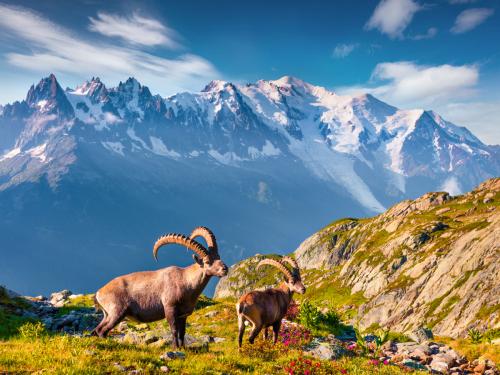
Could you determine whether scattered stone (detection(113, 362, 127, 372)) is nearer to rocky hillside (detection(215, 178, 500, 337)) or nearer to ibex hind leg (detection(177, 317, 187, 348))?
ibex hind leg (detection(177, 317, 187, 348))

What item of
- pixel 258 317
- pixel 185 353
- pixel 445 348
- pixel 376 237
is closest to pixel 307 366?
pixel 185 353

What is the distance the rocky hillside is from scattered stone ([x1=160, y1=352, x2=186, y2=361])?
13.4m

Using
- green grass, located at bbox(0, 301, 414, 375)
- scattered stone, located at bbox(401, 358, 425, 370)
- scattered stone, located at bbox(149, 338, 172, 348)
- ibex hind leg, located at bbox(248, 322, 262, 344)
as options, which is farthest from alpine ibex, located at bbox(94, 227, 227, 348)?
scattered stone, located at bbox(401, 358, 425, 370)

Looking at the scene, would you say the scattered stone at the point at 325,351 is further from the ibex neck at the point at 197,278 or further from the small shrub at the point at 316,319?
the small shrub at the point at 316,319

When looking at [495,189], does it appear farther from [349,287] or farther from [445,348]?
[445,348]

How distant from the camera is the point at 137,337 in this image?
18984 millimetres

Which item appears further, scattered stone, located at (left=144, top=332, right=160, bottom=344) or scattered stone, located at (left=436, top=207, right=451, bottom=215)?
scattered stone, located at (left=436, top=207, right=451, bottom=215)

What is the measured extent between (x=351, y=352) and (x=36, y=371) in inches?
539

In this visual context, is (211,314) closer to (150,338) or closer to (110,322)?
(150,338)

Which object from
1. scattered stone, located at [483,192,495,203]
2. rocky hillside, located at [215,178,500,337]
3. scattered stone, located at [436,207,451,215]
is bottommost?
rocky hillside, located at [215,178,500,337]

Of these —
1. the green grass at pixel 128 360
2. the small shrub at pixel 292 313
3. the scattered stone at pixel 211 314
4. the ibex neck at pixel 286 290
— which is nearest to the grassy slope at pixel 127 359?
the green grass at pixel 128 360

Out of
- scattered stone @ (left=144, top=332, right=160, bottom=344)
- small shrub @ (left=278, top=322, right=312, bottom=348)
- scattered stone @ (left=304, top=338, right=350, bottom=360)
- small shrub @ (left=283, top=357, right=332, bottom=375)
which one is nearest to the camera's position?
small shrub @ (left=283, top=357, right=332, bottom=375)

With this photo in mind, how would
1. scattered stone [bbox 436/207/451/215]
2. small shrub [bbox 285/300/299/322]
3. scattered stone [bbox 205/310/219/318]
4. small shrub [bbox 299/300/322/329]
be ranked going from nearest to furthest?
small shrub [bbox 299/300/322/329], small shrub [bbox 285/300/299/322], scattered stone [bbox 205/310/219/318], scattered stone [bbox 436/207/451/215]

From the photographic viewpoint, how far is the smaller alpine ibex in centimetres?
1872
